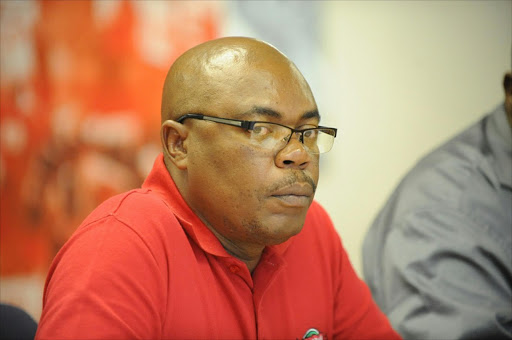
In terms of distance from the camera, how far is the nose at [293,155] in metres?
1.18

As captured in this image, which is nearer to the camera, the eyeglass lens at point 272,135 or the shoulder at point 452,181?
the eyeglass lens at point 272,135

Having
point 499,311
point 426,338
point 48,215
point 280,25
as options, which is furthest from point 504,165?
point 48,215

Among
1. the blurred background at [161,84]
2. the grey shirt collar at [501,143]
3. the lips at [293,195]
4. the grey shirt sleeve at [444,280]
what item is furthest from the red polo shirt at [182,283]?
the grey shirt collar at [501,143]

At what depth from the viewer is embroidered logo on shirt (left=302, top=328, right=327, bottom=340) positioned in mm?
1304

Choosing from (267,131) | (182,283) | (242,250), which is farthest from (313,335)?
(267,131)

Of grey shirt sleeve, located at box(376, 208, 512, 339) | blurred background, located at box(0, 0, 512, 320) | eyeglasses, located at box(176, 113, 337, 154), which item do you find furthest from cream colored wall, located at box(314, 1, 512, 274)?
eyeglasses, located at box(176, 113, 337, 154)

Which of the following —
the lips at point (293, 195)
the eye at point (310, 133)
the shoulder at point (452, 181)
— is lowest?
the shoulder at point (452, 181)

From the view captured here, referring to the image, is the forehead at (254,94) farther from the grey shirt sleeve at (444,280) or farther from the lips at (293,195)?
the grey shirt sleeve at (444,280)

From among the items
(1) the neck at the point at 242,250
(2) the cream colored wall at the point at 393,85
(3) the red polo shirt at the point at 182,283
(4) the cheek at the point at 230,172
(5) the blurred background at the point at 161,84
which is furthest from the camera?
(2) the cream colored wall at the point at 393,85

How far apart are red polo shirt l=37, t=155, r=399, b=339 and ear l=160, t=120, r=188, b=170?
4 centimetres

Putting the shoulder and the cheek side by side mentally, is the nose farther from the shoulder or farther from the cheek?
the shoulder

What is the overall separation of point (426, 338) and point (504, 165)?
0.75 m

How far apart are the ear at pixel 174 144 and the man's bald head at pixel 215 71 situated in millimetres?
27

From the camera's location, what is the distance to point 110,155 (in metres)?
1.88
